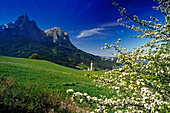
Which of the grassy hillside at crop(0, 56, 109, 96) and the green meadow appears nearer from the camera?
the green meadow

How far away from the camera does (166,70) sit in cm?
322

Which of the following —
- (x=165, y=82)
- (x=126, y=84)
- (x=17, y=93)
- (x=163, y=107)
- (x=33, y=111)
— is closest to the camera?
(x=163, y=107)

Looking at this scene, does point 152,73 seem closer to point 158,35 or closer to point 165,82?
point 165,82

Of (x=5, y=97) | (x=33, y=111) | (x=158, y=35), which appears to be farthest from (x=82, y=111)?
(x=158, y=35)

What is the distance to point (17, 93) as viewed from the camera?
16.4 feet

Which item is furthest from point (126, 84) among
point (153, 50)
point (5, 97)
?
point (5, 97)

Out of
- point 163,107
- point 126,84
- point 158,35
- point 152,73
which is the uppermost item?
point 158,35

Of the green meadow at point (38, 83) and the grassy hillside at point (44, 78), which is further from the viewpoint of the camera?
the grassy hillside at point (44, 78)

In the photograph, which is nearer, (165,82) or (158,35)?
(165,82)

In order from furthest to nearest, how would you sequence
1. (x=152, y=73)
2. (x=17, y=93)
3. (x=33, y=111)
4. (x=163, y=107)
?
(x=17, y=93), (x=33, y=111), (x=152, y=73), (x=163, y=107)

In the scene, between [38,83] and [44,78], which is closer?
[38,83]

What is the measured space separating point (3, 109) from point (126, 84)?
5550 mm

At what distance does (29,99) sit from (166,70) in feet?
21.7

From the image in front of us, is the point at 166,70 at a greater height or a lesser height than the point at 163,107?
greater
